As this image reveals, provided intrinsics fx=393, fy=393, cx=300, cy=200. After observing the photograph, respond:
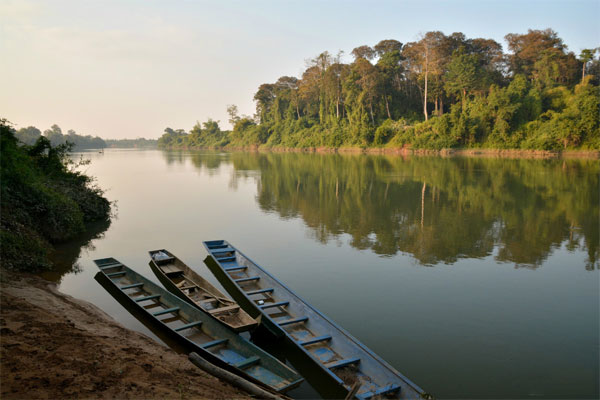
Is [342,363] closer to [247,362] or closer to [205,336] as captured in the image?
[247,362]

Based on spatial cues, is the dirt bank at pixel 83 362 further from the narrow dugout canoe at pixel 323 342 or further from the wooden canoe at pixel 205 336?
the narrow dugout canoe at pixel 323 342

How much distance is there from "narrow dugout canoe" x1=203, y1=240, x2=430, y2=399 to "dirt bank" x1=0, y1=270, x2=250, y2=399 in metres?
1.17

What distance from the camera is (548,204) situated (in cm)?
1616

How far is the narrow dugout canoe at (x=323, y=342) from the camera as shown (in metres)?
4.19

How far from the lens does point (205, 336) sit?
5.49 meters

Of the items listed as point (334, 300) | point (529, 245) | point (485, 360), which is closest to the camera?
point (485, 360)

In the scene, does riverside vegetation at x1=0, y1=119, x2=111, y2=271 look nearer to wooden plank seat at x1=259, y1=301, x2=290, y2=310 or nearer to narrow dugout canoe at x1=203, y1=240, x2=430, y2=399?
narrow dugout canoe at x1=203, y1=240, x2=430, y2=399

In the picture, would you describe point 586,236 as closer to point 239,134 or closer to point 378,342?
point 378,342

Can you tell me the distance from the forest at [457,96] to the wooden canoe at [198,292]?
4306cm

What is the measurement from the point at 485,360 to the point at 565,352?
1.21 m

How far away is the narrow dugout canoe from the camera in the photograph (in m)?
4.19

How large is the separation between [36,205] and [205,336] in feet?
23.2

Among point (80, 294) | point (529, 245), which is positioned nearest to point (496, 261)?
point (529, 245)

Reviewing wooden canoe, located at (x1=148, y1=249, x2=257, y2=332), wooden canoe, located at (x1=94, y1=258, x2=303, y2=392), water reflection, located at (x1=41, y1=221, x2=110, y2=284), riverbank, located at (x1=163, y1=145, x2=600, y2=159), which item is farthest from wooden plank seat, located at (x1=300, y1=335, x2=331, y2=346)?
riverbank, located at (x1=163, y1=145, x2=600, y2=159)
